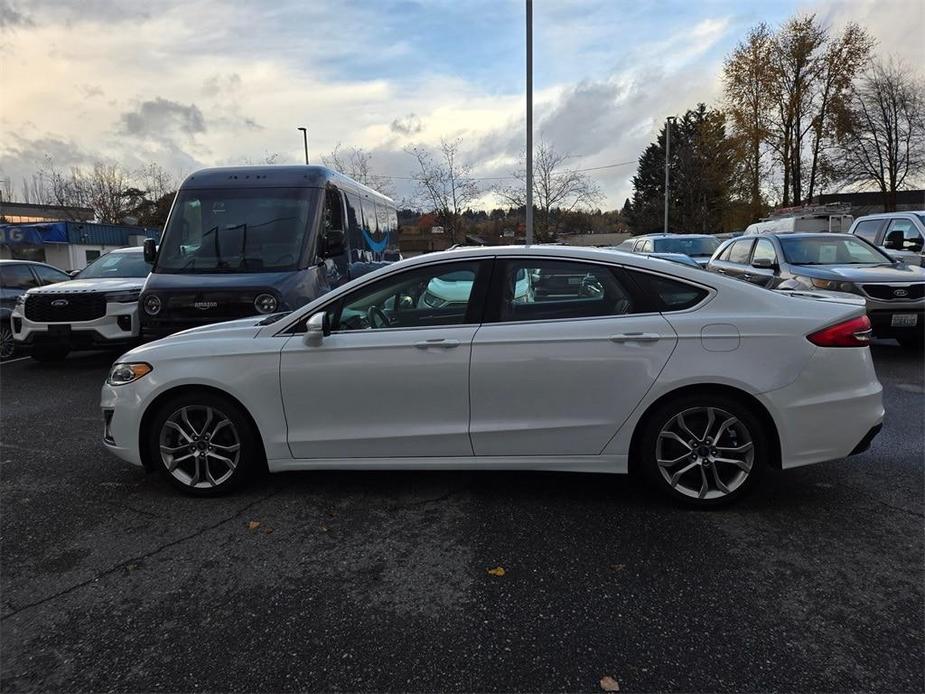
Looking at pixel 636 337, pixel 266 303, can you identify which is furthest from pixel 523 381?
pixel 266 303

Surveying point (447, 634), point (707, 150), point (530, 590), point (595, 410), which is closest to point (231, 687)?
point (447, 634)

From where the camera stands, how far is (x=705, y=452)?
3.63m

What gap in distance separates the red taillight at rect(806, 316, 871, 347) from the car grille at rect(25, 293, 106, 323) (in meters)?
8.71

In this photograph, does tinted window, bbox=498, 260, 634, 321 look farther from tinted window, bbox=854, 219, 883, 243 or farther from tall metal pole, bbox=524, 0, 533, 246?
tall metal pole, bbox=524, 0, 533, 246

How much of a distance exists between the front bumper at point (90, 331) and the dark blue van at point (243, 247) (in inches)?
60.3

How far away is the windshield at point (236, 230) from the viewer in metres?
7.45

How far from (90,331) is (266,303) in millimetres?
3515

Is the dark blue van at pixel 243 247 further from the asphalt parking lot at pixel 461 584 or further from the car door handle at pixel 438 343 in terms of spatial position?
the car door handle at pixel 438 343

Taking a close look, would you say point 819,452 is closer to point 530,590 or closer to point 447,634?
point 530,590

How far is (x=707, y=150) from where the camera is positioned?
38531 millimetres

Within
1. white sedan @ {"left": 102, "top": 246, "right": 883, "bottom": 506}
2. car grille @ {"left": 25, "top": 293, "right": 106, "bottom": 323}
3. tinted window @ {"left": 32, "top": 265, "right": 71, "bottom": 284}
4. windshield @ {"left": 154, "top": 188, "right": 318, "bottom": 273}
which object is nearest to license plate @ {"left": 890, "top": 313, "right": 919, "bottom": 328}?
white sedan @ {"left": 102, "top": 246, "right": 883, "bottom": 506}

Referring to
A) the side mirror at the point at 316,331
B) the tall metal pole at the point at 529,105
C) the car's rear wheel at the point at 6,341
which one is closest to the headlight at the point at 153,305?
the side mirror at the point at 316,331

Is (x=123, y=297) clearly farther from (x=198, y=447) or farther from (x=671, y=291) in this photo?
(x=671, y=291)

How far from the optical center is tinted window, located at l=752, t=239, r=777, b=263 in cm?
953
